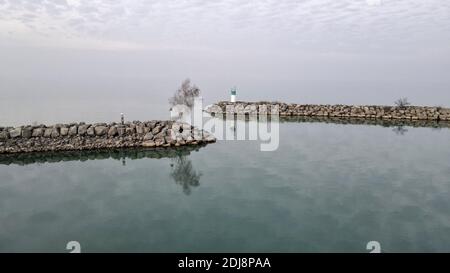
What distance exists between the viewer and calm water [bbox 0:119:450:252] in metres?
8.58

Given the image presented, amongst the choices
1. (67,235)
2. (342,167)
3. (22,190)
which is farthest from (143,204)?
(342,167)

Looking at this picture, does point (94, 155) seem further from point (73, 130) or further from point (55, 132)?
point (55, 132)

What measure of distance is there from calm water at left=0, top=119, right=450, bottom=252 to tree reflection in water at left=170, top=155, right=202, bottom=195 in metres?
0.07

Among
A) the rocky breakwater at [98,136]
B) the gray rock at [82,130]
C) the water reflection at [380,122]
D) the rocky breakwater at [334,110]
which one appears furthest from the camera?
the rocky breakwater at [334,110]

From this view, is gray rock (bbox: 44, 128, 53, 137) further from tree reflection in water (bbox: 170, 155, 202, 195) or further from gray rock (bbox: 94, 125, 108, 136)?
tree reflection in water (bbox: 170, 155, 202, 195)

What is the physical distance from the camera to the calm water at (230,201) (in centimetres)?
858

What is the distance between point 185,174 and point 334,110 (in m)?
19.4

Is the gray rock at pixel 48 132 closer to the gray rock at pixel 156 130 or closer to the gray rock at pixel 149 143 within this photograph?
the gray rock at pixel 149 143

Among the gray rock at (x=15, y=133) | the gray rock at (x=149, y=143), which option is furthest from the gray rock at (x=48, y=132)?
the gray rock at (x=149, y=143)

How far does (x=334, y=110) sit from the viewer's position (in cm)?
3023

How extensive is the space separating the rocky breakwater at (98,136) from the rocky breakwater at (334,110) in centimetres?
1188

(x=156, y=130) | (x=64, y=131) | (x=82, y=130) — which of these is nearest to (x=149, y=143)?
(x=156, y=130)
